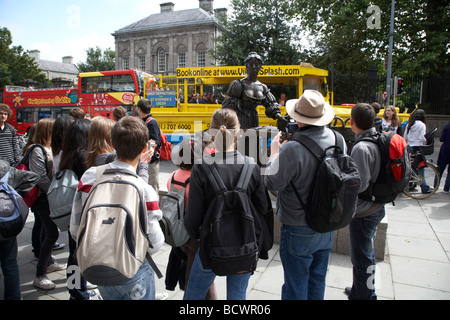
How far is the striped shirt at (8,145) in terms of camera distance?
→ 5254mm

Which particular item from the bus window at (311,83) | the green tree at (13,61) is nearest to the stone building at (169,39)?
the green tree at (13,61)

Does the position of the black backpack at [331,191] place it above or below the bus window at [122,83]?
below

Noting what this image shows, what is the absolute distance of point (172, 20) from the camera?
44031 millimetres

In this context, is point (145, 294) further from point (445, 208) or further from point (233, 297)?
point (445, 208)

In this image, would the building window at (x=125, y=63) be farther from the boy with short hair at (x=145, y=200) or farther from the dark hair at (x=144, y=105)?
the boy with short hair at (x=145, y=200)

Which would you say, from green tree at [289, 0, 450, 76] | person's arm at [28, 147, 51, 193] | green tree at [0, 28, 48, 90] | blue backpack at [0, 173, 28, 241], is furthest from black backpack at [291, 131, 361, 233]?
green tree at [0, 28, 48, 90]

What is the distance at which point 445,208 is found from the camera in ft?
20.0

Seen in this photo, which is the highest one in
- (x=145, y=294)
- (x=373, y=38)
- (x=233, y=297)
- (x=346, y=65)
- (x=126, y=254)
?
(x=373, y=38)

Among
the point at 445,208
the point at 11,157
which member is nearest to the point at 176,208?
the point at 11,157

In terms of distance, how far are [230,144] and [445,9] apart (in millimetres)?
20314

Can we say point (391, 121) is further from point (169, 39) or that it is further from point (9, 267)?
point (169, 39)

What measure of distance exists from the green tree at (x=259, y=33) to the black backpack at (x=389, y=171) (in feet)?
56.9

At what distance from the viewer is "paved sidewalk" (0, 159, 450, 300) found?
126 inches

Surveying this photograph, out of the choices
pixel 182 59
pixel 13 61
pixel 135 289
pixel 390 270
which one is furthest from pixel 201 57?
pixel 135 289
